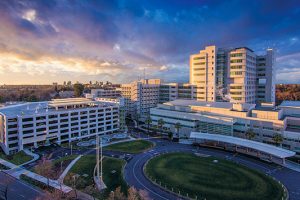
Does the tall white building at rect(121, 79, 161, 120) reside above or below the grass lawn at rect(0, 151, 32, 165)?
above

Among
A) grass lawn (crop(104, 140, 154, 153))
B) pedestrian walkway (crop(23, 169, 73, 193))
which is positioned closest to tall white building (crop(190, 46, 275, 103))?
grass lawn (crop(104, 140, 154, 153))

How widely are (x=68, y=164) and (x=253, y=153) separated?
2545 inches

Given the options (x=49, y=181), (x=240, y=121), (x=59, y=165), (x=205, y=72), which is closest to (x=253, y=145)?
(x=240, y=121)

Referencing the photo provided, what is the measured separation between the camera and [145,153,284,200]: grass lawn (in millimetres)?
51781

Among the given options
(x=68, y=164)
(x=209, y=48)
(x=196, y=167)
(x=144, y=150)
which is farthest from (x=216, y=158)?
(x=209, y=48)

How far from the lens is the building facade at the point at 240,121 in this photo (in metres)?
87.1

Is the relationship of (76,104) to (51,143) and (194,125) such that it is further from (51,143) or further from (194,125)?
(194,125)

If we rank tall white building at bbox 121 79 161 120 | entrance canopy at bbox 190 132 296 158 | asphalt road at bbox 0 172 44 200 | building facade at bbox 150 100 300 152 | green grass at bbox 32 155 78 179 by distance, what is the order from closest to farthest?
1. asphalt road at bbox 0 172 44 200
2. green grass at bbox 32 155 78 179
3. entrance canopy at bbox 190 132 296 158
4. building facade at bbox 150 100 300 152
5. tall white building at bbox 121 79 161 120

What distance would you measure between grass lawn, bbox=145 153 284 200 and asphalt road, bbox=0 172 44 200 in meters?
28.9

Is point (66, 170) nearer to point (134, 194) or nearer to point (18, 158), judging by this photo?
point (18, 158)

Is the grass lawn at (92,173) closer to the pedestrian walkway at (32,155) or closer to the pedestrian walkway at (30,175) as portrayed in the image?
the pedestrian walkway at (30,175)

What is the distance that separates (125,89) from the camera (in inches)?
6540

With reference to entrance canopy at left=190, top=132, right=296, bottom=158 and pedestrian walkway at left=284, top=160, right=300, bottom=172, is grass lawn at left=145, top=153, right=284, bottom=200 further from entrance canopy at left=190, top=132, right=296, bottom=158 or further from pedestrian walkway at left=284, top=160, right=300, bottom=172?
pedestrian walkway at left=284, top=160, right=300, bottom=172

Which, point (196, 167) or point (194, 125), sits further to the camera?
point (194, 125)
